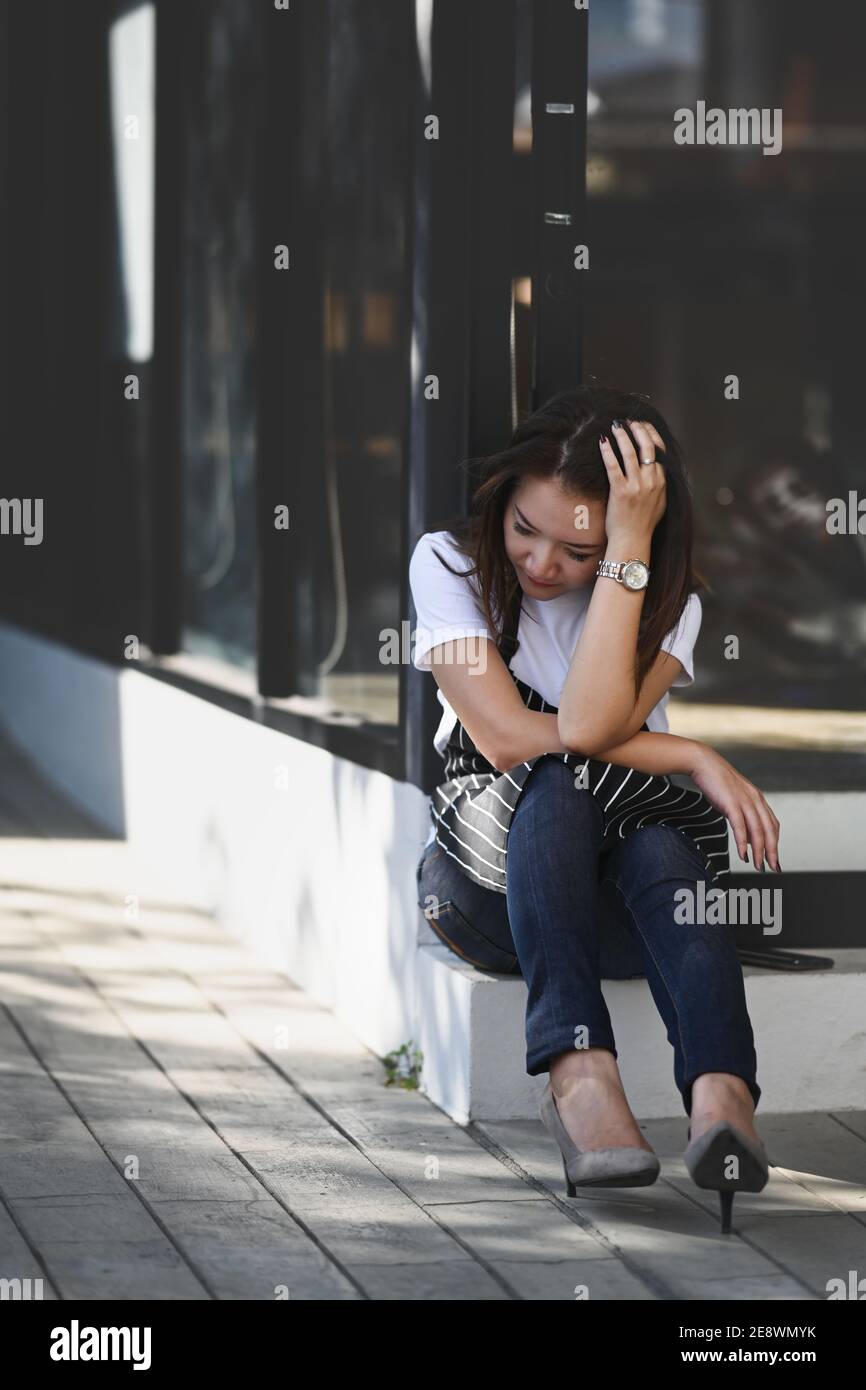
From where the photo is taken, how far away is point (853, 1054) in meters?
3.54

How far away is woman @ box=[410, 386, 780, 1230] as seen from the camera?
2.93 m

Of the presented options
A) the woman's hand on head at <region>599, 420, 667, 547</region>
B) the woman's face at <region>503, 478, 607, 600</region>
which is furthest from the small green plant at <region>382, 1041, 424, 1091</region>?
the woman's hand on head at <region>599, 420, 667, 547</region>

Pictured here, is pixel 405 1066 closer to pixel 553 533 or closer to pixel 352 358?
pixel 553 533

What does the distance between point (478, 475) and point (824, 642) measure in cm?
267

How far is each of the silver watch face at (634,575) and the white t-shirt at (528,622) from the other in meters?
0.14

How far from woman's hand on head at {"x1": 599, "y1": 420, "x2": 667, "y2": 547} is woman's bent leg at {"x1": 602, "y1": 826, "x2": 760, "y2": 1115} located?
457 millimetres

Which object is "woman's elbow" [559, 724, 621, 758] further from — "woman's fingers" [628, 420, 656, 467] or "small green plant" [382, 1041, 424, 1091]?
"small green plant" [382, 1041, 424, 1091]

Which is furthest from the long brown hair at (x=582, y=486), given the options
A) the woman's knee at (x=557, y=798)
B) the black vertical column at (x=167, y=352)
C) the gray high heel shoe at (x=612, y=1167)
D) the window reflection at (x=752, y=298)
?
the black vertical column at (x=167, y=352)

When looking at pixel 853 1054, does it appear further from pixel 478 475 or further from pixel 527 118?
pixel 527 118

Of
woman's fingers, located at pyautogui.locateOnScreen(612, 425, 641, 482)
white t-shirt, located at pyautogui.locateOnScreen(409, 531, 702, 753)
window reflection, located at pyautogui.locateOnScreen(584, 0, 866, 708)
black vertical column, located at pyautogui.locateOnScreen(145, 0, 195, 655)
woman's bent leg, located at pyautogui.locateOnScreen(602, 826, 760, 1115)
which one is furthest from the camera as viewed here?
window reflection, located at pyautogui.locateOnScreen(584, 0, 866, 708)

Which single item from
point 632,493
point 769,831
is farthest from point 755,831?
point 632,493

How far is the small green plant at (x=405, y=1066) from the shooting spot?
3.69 m

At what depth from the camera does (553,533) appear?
321 cm
